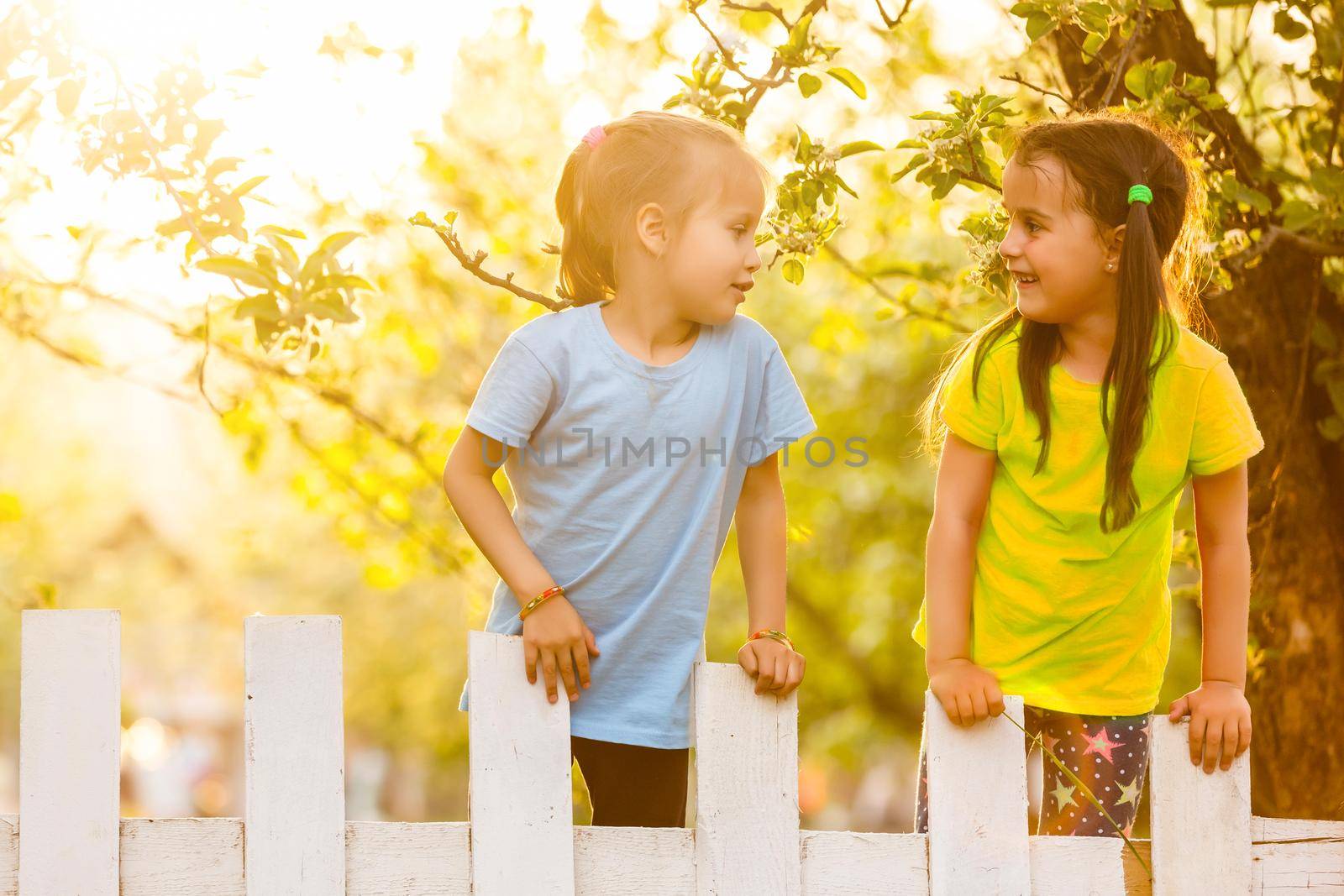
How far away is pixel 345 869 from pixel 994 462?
3.81ft

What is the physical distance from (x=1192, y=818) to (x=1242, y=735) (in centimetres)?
13

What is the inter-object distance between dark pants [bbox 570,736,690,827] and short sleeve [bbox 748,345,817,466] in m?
0.48

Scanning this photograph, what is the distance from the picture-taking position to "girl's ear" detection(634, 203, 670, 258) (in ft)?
7.07

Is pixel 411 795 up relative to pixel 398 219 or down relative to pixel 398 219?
down

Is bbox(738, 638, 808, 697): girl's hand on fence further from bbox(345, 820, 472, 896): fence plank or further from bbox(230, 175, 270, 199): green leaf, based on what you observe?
bbox(230, 175, 270, 199): green leaf

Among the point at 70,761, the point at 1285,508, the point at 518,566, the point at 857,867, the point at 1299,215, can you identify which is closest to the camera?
the point at 70,761

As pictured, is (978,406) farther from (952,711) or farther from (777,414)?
(952,711)

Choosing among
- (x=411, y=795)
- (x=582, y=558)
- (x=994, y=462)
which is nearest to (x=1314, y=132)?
(x=994, y=462)

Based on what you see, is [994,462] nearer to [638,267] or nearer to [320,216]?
[638,267]

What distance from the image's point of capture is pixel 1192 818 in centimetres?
188

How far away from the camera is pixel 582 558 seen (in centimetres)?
208

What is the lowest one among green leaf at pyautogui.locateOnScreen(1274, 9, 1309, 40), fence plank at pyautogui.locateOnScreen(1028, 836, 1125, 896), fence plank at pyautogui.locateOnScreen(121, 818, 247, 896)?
fence plank at pyautogui.locateOnScreen(1028, 836, 1125, 896)

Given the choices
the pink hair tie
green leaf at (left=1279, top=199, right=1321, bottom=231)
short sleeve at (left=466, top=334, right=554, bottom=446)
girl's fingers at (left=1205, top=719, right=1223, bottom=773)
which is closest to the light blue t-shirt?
short sleeve at (left=466, top=334, right=554, bottom=446)

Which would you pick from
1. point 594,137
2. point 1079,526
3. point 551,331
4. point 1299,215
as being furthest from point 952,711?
point 1299,215
